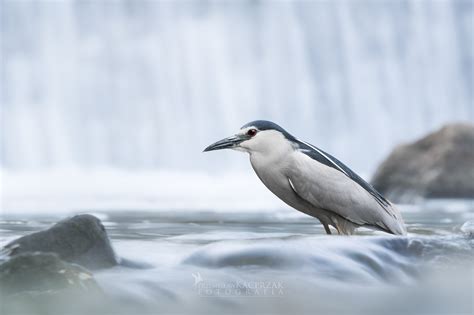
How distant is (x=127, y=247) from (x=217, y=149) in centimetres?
111

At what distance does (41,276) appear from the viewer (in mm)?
4586

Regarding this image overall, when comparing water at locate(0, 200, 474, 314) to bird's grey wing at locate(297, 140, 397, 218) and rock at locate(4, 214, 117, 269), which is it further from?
bird's grey wing at locate(297, 140, 397, 218)

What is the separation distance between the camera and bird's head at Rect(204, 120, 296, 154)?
628cm

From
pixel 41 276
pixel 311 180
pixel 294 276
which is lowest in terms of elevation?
pixel 294 276

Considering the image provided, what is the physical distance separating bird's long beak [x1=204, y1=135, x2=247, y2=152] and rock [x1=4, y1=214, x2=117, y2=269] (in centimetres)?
124

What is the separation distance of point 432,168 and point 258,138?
1264 centimetres

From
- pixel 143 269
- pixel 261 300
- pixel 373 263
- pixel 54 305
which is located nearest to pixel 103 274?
pixel 143 269

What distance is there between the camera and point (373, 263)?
555cm

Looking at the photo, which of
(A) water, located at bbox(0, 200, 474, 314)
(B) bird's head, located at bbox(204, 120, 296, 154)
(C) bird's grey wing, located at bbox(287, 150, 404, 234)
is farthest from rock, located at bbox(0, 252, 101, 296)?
(C) bird's grey wing, located at bbox(287, 150, 404, 234)

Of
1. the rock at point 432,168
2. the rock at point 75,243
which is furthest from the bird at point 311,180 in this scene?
the rock at point 432,168

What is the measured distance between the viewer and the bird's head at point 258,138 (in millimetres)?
6281

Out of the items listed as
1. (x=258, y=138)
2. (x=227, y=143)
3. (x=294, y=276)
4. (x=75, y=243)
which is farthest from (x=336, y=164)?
(x=75, y=243)

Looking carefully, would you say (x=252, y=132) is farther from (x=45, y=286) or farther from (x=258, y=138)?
(x=45, y=286)

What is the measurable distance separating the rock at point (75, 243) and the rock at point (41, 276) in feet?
1.51
